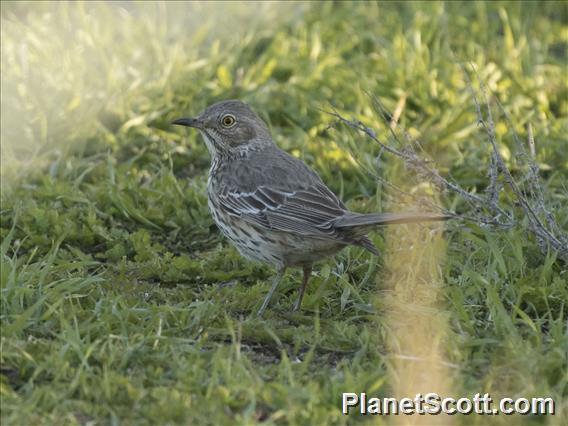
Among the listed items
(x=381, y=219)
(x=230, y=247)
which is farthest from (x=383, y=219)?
(x=230, y=247)

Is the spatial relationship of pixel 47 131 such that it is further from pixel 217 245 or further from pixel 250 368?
pixel 250 368

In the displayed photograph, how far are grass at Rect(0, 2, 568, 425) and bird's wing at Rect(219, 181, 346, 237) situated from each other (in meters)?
0.48

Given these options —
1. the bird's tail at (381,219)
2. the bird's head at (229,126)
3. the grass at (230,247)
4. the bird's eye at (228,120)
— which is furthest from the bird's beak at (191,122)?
the bird's tail at (381,219)

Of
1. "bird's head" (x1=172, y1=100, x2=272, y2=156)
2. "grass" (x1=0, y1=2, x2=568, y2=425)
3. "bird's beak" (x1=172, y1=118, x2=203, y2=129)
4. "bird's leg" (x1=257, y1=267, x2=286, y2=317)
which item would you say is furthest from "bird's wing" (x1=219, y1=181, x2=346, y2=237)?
"bird's beak" (x1=172, y1=118, x2=203, y2=129)

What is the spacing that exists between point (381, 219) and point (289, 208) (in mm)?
851

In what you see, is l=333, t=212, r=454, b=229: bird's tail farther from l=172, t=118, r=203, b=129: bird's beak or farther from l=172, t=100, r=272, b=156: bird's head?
l=172, t=118, r=203, b=129: bird's beak

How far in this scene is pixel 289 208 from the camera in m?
7.01

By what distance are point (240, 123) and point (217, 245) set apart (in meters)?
0.94

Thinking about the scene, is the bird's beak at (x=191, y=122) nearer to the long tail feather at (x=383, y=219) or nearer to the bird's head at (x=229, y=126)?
the bird's head at (x=229, y=126)

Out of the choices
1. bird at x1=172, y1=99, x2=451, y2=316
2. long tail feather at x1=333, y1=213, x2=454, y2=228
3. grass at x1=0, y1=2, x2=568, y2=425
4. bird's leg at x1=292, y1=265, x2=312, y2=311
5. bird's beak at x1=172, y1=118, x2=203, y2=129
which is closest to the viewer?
grass at x1=0, y1=2, x2=568, y2=425

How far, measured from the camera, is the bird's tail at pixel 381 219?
616cm

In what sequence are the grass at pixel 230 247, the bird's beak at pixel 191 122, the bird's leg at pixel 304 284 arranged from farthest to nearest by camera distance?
1. the bird's beak at pixel 191 122
2. the bird's leg at pixel 304 284
3. the grass at pixel 230 247

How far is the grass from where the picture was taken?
560 cm

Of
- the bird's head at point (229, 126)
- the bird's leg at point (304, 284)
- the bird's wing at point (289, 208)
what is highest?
the bird's head at point (229, 126)
